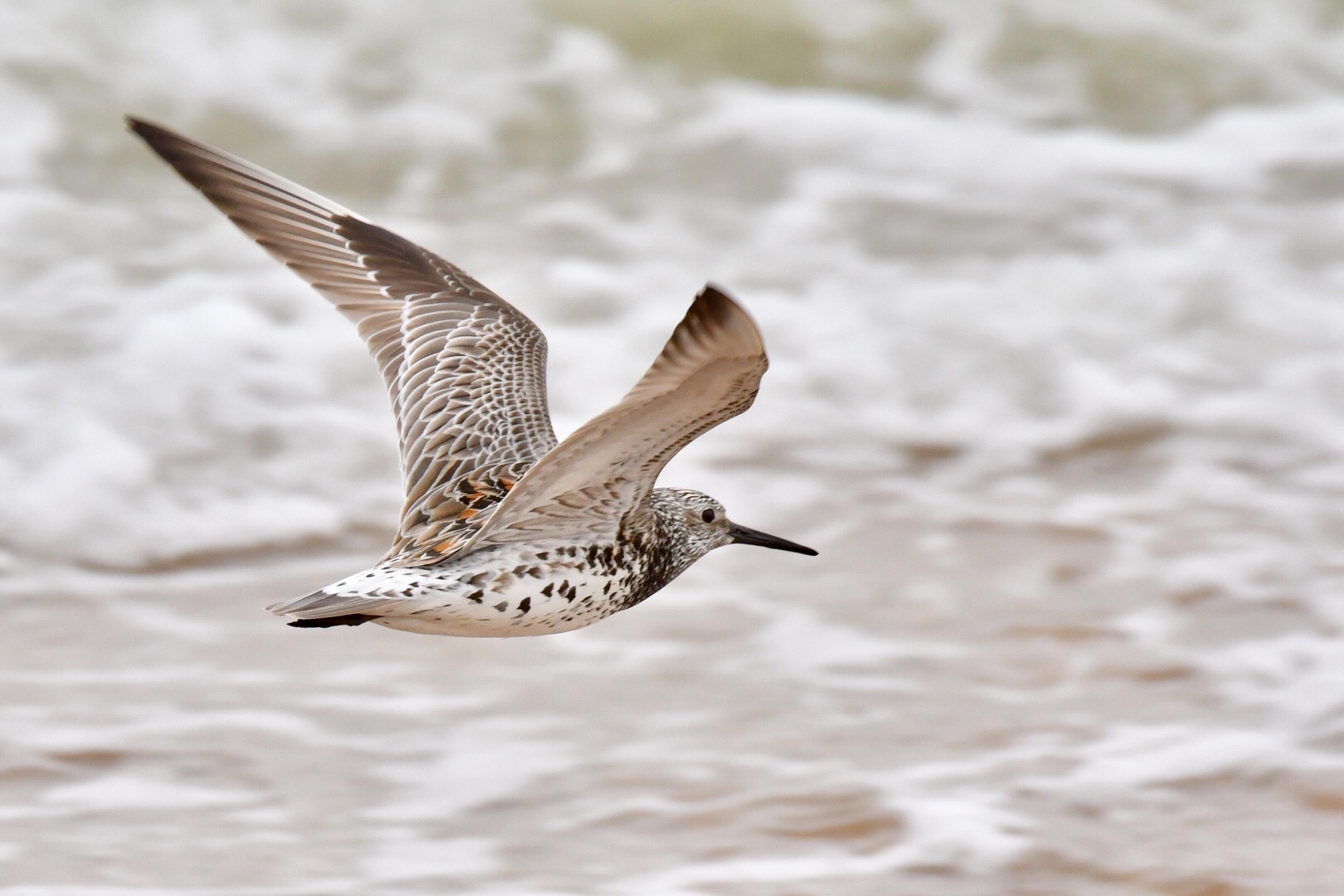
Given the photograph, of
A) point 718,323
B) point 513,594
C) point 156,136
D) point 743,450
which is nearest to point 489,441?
point 513,594

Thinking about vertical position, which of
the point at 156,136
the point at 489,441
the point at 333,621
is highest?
the point at 156,136

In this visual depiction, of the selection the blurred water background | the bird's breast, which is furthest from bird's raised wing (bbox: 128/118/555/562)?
the blurred water background

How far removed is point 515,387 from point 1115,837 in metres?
2.10

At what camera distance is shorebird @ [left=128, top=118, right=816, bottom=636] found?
3510mm

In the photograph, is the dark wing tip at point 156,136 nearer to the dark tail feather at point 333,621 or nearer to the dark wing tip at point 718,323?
the dark tail feather at point 333,621

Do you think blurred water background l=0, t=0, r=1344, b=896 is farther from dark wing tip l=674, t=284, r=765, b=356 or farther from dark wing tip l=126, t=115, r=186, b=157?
dark wing tip l=674, t=284, r=765, b=356

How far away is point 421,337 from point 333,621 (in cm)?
140

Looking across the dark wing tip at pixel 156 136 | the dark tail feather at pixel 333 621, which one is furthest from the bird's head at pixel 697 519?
the dark wing tip at pixel 156 136

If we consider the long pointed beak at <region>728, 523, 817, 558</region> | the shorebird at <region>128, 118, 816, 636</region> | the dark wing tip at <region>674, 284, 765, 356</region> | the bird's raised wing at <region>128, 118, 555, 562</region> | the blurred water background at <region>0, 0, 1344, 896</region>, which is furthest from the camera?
the blurred water background at <region>0, 0, 1344, 896</region>

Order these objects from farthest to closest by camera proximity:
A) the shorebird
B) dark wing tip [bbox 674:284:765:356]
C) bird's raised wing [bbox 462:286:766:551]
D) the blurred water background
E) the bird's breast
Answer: the blurred water background, the bird's breast, the shorebird, bird's raised wing [bbox 462:286:766:551], dark wing tip [bbox 674:284:765:356]

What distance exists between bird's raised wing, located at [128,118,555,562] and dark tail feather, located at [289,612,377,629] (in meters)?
0.52

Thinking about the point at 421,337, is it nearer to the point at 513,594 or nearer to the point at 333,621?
the point at 513,594

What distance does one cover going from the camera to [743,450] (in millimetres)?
7762

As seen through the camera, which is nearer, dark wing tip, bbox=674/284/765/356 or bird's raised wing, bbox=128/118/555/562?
dark wing tip, bbox=674/284/765/356
